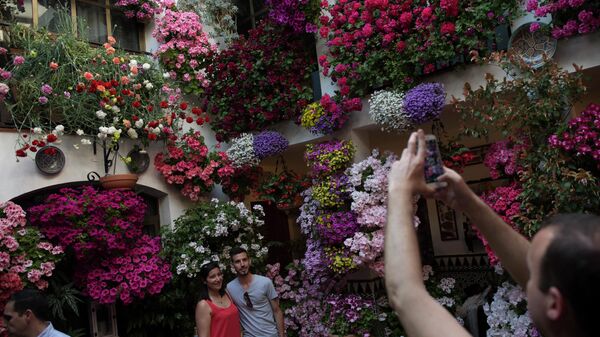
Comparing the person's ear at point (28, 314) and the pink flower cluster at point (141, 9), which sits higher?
the pink flower cluster at point (141, 9)

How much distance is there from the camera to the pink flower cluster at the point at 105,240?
559 cm

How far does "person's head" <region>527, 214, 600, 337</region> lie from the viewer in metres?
1.10

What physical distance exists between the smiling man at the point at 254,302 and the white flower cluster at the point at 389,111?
2233 millimetres

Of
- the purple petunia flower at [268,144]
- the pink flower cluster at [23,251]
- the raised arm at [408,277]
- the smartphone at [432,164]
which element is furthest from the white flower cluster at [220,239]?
the raised arm at [408,277]

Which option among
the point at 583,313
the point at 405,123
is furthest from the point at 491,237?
the point at 405,123

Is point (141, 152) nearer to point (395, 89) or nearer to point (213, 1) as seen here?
point (213, 1)

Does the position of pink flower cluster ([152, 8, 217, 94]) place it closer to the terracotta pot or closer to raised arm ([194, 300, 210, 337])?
the terracotta pot

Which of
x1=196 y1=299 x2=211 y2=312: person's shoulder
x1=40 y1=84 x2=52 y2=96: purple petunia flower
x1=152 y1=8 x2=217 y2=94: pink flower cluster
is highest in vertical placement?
x1=152 y1=8 x2=217 y2=94: pink flower cluster

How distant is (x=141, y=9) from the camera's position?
770 cm

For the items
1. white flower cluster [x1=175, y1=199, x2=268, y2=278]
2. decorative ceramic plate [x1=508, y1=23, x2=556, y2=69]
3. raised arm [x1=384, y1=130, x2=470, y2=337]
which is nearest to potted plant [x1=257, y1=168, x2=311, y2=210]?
white flower cluster [x1=175, y1=199, x2=268, y2=278]

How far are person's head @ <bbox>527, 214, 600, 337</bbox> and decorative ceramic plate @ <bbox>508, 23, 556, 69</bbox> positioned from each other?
440 centimetres

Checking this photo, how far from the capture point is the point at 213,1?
8.05m

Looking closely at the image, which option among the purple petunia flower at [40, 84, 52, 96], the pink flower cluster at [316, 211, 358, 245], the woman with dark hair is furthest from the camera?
the pink flower cluster at [316, 211, 358, 245]

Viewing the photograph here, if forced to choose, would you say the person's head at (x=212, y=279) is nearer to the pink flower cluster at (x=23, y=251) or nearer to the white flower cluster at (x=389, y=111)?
the pink flower cluster at (x=23, y=251)
